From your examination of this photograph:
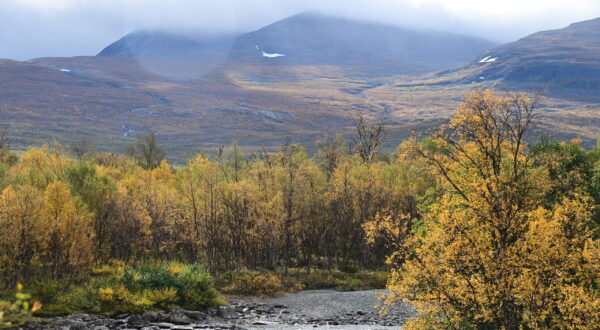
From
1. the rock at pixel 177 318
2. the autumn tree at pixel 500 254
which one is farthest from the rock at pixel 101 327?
the autumn tree at pixel 500 254

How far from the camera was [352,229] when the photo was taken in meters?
69.6

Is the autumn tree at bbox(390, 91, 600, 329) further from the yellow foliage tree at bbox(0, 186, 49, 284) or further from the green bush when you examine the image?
the yellow foliage tree at bbox(0, 186, 49, 284)

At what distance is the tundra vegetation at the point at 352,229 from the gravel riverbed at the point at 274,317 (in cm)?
201

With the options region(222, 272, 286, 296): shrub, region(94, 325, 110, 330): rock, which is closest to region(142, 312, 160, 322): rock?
region(94, 325, 110, 330): rock

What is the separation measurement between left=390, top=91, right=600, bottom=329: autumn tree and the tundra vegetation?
9cm

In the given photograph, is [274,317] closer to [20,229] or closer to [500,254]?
[20,229]

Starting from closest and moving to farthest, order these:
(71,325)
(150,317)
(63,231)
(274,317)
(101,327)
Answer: (71,325), (101,327), (150,317), (63,231), (274,317)

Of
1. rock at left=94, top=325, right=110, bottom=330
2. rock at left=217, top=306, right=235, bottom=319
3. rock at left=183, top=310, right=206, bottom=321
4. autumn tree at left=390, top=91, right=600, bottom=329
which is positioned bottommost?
rock at left=217, top=306, right=235, bottom=319

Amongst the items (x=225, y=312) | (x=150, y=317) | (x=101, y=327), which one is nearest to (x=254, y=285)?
(x=225, y=312)

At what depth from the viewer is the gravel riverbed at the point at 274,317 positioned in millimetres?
33938

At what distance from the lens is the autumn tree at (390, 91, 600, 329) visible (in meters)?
19.8

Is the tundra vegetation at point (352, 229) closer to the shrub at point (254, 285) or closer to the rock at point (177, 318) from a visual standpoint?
the shrub at point (254, 285)

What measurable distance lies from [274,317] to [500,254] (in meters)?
26.5

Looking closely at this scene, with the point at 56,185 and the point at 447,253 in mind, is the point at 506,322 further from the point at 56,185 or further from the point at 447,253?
the point at 56,185
